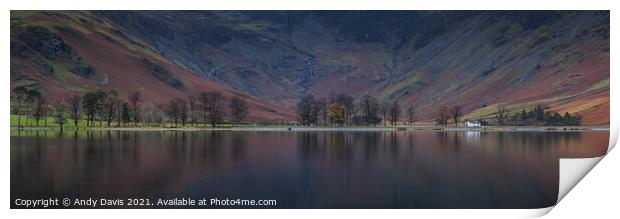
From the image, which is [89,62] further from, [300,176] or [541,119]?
[300,176]

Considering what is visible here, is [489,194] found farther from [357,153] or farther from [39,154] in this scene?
[39,154]

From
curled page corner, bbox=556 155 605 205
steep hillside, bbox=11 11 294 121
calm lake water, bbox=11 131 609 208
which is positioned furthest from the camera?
steep hillside, bbox=11 11 294 121

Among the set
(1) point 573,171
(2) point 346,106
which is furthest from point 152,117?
(1) point 573,171

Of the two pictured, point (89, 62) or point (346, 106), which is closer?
point (346, 106)

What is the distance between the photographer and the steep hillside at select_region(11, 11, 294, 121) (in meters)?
A: 145

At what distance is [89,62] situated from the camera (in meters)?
165

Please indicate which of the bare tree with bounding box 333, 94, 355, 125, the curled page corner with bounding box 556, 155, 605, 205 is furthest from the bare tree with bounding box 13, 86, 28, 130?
the curled page corner with bounding box 556, 155, 605, 205

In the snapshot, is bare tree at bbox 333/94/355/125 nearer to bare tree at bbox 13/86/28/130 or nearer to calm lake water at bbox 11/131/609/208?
bare tree at bbox 13/86/28/130

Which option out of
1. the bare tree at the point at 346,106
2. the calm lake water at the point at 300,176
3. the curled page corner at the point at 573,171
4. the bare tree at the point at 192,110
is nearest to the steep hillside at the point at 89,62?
the bare tree at the point at 192,110

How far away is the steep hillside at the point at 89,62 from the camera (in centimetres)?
14538

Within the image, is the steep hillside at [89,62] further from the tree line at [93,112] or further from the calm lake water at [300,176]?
the calm lake water at [300,176]
